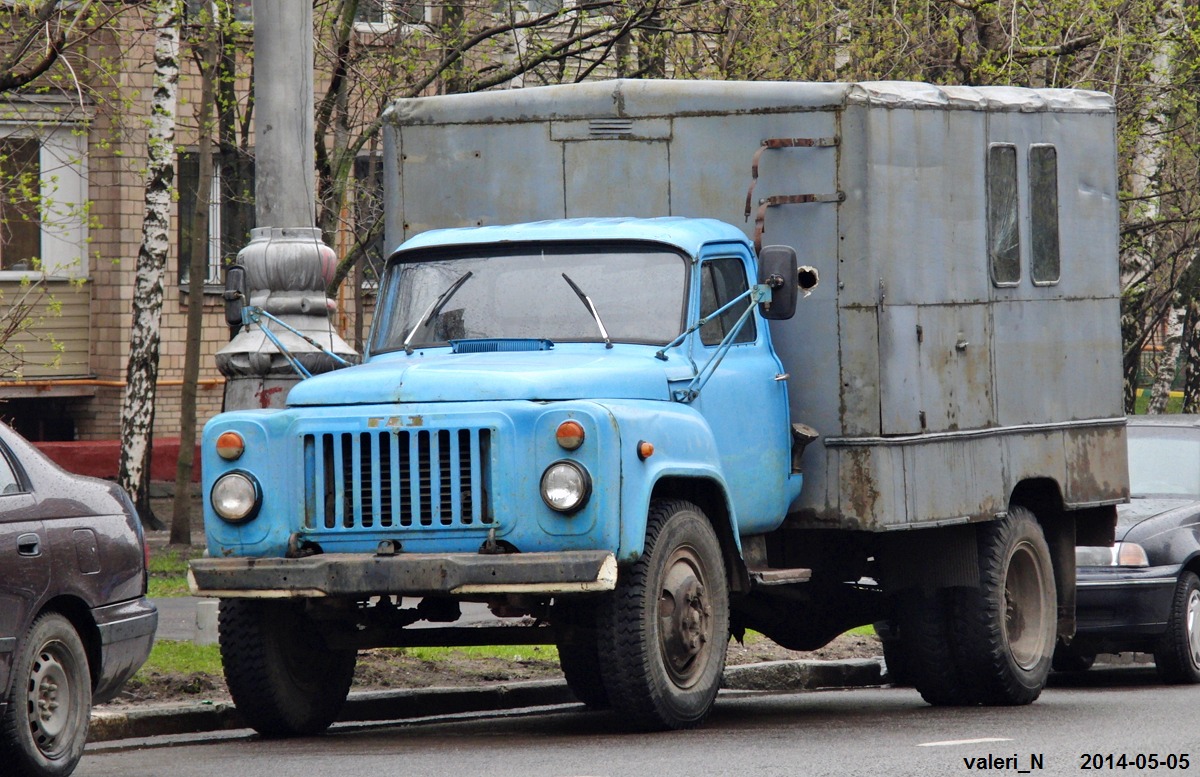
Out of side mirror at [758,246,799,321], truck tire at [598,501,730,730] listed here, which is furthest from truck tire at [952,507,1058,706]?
side mirror at [758,246,799,321]

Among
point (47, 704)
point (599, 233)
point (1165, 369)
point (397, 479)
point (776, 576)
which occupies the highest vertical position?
point (599, 233)

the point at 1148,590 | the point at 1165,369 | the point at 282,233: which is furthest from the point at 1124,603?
the point at 1165,369

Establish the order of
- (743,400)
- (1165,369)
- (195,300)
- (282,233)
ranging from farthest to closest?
(1165,369) < (195,300) < (282,233) < (743,400)

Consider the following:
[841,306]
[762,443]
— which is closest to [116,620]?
[762,443]

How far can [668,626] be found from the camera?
9391mm

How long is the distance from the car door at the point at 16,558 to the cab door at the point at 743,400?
127 inches

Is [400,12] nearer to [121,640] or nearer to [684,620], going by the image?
[684,620]

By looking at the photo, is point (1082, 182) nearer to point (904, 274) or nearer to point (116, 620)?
point (904, 274)

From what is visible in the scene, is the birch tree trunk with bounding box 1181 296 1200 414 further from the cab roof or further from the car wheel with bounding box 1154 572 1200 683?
the cab roof

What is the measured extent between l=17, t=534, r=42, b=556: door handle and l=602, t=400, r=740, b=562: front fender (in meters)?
2.42

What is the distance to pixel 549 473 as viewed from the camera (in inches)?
353

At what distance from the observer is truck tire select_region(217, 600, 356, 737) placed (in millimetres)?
9734

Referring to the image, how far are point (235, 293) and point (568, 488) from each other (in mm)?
2523

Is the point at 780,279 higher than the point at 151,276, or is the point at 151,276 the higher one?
the point at 151,276
